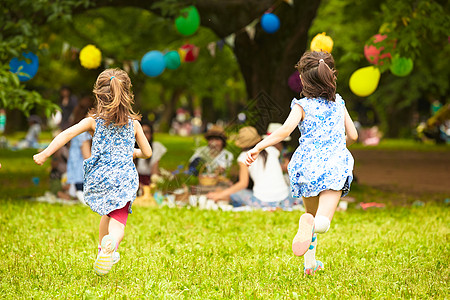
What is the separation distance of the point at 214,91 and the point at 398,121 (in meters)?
13.6

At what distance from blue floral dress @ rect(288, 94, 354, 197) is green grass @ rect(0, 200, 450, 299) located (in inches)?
27.8

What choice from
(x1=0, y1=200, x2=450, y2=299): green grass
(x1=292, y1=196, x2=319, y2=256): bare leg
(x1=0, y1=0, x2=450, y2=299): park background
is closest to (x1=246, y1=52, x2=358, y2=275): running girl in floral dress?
(x1=292, y1=196, x2=319, y2=256): bare leg

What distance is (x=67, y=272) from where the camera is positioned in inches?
193

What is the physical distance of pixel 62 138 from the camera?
4535 millimetres

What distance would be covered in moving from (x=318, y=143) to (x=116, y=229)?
164cm

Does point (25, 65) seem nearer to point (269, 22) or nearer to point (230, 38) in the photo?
point (230, 38)

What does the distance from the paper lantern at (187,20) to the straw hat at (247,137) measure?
2.01 m

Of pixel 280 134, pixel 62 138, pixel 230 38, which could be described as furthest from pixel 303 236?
pixel 230 38

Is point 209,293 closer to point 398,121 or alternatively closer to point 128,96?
point 128,96

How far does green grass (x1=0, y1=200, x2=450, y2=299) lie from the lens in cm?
439

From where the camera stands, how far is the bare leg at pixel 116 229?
15.3 ft

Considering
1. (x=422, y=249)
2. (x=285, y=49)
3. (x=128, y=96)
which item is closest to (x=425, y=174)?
(x=285, y=49)

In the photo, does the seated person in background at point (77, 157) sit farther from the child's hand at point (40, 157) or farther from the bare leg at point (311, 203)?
the bare leg at point (311, 203)

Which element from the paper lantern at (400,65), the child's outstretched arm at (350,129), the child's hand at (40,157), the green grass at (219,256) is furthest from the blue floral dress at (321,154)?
the paper lantern at (400,65)
